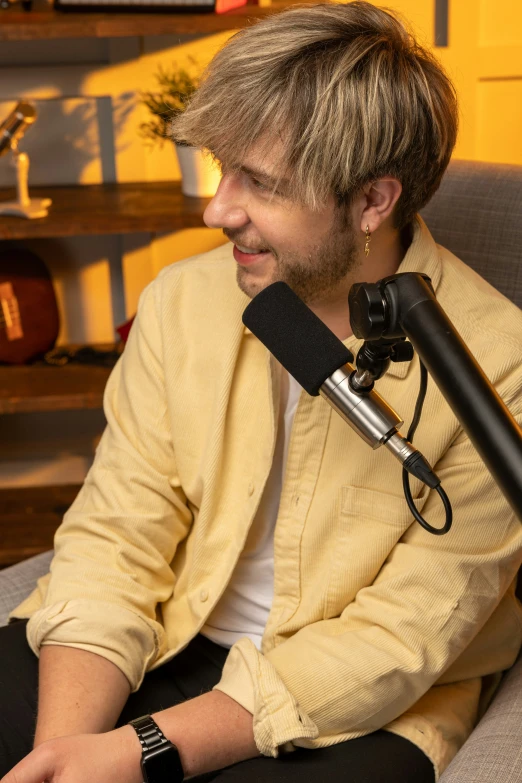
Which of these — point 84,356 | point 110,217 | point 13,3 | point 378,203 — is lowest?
point 84,356

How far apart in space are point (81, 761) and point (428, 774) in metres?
0.38

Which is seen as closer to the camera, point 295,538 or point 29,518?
point 295,538

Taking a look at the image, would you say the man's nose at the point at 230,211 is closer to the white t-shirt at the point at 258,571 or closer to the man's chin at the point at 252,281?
the man's chin at the point at 252,281

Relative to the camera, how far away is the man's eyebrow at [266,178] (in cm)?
107

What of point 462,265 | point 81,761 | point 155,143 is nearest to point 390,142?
point 462,265

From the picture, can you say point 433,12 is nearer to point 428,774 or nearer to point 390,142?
point 390,142

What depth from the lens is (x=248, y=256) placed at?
113cm

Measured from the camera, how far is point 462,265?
1221mm

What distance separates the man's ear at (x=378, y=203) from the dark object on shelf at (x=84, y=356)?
1.13 metres

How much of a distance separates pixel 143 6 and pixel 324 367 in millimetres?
1355

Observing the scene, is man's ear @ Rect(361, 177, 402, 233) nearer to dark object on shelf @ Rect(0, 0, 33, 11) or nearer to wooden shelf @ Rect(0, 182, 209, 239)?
wooden shelf @ Rect(0, 182, 209, 239)

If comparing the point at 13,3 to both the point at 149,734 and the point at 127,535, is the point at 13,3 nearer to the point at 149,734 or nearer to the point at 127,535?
the point at 127,535

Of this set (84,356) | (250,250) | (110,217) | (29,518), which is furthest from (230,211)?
(29,518)

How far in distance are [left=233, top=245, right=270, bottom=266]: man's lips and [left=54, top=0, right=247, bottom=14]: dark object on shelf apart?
885mm
